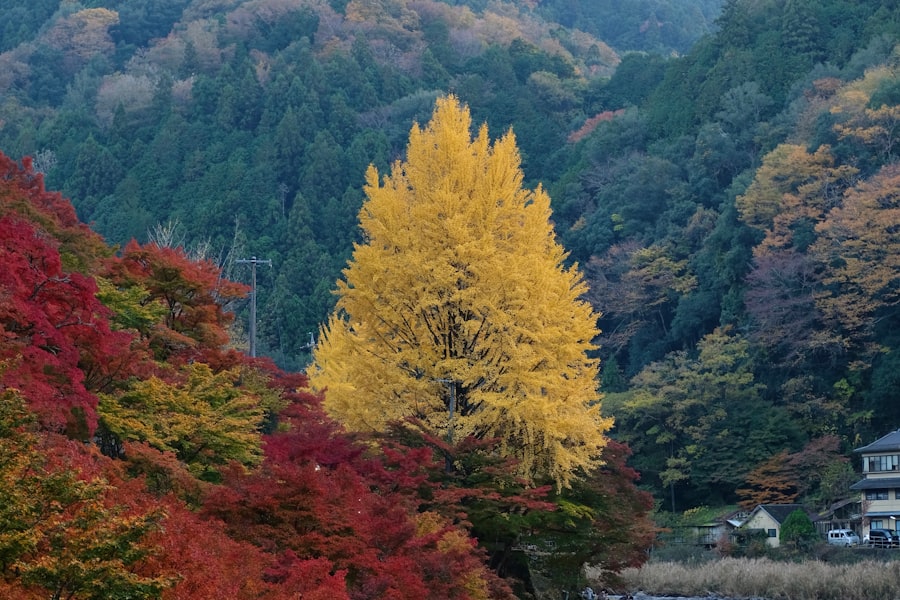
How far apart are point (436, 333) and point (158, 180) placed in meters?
67.0

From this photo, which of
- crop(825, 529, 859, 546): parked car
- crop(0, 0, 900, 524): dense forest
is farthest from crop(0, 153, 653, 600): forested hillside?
crop(0, 0, 900, 524): dense forest

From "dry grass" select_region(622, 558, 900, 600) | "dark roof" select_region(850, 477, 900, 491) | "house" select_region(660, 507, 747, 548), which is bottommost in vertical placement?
"dry grass" select_region(622, 558, 900, 600)

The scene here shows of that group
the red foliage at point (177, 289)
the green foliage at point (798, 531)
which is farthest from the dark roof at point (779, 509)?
the red foliage at point (177, 289)

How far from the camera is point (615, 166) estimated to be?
268 ft

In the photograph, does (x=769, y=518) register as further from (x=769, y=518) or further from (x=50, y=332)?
(x=50, y=332)

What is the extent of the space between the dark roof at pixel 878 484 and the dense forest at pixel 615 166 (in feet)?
4.45

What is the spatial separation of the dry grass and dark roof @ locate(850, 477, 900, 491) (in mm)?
9811

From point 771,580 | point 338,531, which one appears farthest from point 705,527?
point 338,531

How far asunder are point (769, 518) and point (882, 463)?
15.3ft

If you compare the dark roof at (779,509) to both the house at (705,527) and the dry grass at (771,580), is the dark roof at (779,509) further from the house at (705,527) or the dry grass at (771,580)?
the dry grass at (771,580)

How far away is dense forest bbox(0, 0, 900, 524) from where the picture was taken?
5816cm

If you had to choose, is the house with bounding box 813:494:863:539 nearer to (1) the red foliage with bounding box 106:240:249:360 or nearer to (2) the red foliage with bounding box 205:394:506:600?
(1) the red foliage with bounding box 106:240:249:360

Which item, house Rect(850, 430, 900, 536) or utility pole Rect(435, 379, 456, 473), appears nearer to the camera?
utility pole Rect(435, 379, 456, 473)

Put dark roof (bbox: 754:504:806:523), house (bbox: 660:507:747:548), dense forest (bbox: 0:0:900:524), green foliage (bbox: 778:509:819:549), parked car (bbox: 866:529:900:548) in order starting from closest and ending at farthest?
1. parked car (bbox: 866:529:900:548)
2. green foliage (bbox: 778:509:819:549)
3. dark roof (bbox: 754:504:806:523)
4. house (bbox: 660:507:747:548)
5. dense forest (bbox: 0:0:900:524)
